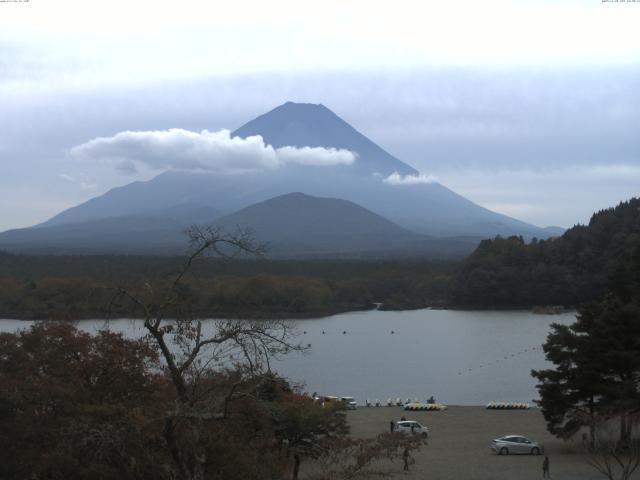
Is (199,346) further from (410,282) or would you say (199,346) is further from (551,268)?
(410,282)

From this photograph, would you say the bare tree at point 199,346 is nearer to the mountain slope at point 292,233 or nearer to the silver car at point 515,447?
the silver car at point 515,447

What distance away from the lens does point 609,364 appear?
11523 millimetres

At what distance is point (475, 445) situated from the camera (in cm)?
1288

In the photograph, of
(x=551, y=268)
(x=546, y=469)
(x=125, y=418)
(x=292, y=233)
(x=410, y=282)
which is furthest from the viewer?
(x=292, y=233)

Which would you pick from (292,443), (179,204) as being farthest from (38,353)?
(179,204)

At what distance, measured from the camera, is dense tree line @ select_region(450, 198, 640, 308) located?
43594 millimetres

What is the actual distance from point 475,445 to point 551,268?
33399 millimetres

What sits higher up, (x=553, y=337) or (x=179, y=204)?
(x=179, y=204)

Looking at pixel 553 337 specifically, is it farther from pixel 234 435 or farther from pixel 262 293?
pixel 262 293

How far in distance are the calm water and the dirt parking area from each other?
2212 mm

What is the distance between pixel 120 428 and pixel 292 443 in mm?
4110

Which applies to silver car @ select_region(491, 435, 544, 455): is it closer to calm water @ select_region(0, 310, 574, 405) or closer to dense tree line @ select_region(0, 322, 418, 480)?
calm water @ select_region(0, 310, 574, 405)

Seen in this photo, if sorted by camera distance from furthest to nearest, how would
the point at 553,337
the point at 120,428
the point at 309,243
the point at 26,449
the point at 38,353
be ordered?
1. the point at 309,243
2. the point at 553,337
3. the point at 38,353
4. the point at 26,449
5. the point at 120,428

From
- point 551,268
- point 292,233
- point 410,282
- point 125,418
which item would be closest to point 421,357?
point 551,268
